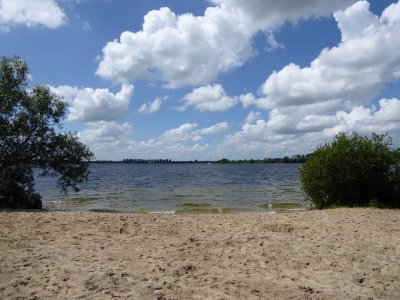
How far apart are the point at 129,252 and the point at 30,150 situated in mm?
14670

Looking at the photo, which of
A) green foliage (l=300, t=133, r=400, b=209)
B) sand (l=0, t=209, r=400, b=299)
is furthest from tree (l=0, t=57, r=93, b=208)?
green foliage (l=300, t=133, r=400, b=209)

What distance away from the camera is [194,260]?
9.41 m

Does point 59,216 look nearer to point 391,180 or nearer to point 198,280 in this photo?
point 198,280

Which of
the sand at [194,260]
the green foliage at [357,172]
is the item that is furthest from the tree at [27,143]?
the green foliage at [357,172]

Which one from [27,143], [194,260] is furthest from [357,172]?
[27,143]

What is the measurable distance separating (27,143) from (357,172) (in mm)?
17930

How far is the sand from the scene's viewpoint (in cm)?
749

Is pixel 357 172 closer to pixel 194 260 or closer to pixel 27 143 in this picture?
pixel 194 260

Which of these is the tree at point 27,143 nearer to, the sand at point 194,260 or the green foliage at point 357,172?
the sand at point 194,260

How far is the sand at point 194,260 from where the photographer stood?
7.49 metres

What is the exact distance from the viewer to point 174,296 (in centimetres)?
719

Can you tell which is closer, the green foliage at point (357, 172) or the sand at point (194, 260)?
the sand at point (194, 260)

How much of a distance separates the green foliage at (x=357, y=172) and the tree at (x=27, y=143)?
13743 mm

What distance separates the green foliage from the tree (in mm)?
13743
